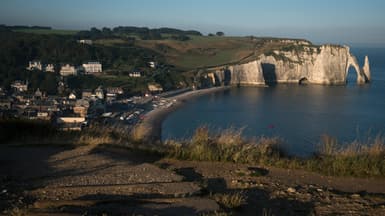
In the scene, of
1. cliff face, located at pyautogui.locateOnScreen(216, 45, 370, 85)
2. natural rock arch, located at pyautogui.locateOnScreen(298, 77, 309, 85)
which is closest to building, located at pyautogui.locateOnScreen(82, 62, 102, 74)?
cliff face, located at pyautogui.locateOnScreen(216, 45, 370, 85)

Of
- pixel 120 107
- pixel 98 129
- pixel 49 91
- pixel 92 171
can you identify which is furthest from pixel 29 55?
pixel 92 171

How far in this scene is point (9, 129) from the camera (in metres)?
7.52

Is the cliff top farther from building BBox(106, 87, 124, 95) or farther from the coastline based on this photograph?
building BBox(106, 87, 124, 95)

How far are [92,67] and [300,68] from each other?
27519mm

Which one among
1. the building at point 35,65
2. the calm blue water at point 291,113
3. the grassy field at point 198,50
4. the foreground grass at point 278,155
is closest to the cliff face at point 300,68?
the grassy field at point 198,50

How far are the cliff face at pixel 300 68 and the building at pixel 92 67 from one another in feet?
47.6

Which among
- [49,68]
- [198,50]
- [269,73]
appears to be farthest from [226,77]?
[49,68]

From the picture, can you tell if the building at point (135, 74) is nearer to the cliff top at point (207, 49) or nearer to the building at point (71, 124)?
the cliff top at point (207, 49)

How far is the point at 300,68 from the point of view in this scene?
60.0 m

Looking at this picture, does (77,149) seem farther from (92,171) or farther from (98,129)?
(98,129)

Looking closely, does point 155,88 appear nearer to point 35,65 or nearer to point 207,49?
point 35,65

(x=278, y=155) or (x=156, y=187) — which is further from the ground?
(x=156, y=187)

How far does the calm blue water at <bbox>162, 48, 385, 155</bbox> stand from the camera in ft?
76.5

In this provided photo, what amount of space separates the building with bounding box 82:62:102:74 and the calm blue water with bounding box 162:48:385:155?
1269 centimetres
